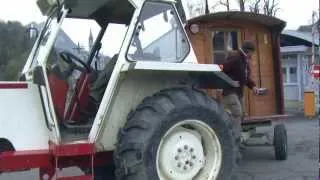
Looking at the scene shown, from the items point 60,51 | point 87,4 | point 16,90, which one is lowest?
point 16,90

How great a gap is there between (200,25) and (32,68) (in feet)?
15.5

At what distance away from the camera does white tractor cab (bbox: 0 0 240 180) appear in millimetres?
5969

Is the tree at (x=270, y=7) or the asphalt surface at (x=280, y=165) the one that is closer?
the asphalt surface at (x=280, y=165)

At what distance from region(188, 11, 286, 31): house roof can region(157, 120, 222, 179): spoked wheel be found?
416 centimetres

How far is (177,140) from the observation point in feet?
20.7

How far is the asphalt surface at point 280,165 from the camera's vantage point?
29.3ft

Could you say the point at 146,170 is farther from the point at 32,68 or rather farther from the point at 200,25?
the point at 200,25

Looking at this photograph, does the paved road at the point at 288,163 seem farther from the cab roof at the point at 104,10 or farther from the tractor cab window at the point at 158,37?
the cab roof at the point at 104,10

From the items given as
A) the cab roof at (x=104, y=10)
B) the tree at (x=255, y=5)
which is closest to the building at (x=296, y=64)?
the tree at (x=255, y=5)

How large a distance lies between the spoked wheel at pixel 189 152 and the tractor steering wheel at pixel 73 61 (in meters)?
1.52

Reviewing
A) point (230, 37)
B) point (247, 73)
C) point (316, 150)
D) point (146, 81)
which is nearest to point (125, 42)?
point (146, 81)

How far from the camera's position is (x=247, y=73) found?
380 inches

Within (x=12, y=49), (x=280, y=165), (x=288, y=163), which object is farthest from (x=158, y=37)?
(x=288, y=163)

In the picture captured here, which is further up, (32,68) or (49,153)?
(32,68)
